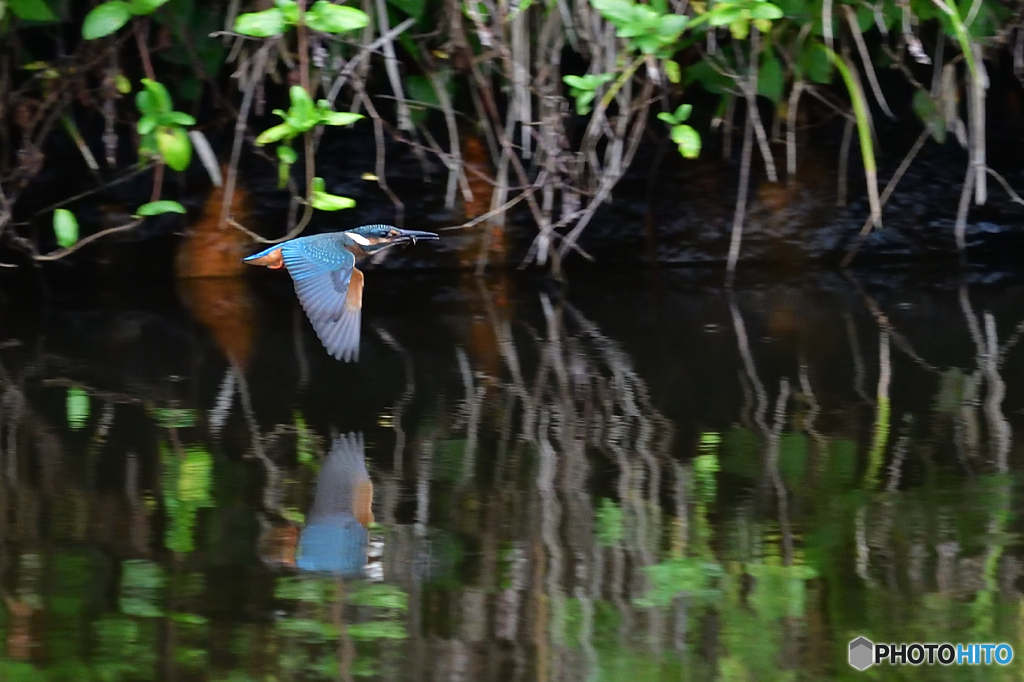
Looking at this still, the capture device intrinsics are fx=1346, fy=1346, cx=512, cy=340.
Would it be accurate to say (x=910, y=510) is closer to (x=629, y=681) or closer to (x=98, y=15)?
(x=629, y=681)

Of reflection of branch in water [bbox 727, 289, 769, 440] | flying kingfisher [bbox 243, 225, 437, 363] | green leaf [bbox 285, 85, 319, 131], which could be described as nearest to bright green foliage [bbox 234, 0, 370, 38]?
green leaf [bbox 285, 85, 319, 131]

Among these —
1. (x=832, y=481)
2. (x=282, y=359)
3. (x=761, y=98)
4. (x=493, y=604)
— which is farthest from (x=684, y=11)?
(x=493, y=604)

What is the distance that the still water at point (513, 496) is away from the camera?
1825 millimetres

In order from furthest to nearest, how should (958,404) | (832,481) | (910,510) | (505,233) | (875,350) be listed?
(505,233) < (875,350) < (958,404) < (832,481) < (910,510)

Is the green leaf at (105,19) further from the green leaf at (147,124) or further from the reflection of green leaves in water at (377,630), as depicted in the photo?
the reflection of green leaves in water at (377,630)

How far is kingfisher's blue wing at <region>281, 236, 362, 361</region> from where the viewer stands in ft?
10.2

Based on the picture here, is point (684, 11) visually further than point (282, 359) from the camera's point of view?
Yes

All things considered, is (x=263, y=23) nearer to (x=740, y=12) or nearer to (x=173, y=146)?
(x=173, y=146)

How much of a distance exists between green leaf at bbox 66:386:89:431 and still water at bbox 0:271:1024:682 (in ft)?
0.05

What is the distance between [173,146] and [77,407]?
40.1 inches

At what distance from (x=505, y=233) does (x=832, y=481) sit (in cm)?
276

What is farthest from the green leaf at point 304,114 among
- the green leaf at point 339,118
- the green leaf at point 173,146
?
the green leaf at point 173,146

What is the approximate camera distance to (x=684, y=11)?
4.08m

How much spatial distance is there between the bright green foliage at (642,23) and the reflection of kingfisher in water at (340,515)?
1444 mm
